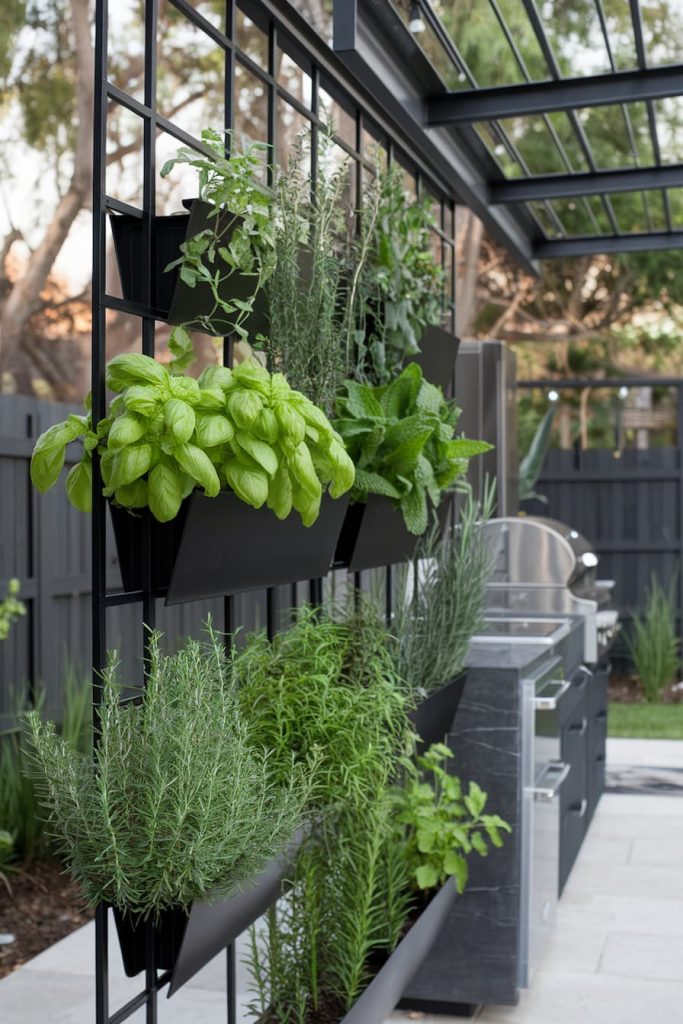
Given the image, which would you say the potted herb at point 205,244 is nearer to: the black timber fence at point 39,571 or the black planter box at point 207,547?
the black planter box at point 207,547

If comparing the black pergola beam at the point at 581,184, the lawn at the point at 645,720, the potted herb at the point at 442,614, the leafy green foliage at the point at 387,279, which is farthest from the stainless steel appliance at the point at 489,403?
the leafy green foliage at the point at 387,279

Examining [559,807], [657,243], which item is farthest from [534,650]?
[657,243]

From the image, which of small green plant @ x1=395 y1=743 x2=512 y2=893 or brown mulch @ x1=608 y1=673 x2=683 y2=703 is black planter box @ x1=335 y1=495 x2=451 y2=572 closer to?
small green plant @ x1=395 y1=743 x2=512 y2=893

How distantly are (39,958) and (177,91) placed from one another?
8114mm

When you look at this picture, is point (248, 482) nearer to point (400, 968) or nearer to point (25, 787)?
point (400, 968)

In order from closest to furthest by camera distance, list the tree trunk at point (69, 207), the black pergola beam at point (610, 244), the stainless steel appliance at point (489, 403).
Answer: the black pergola beam at point (610, 244), the stainless steel appliance at point (489, 403), the tree trunk at point (69, 207)

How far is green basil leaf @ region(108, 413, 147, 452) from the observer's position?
160 centimetres

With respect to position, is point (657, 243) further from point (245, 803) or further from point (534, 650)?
point (245, 803)

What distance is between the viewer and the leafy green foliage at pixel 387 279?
252cm

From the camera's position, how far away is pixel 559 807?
12.5 feet

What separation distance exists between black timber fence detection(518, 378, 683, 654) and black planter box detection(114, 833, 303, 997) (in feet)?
25.1

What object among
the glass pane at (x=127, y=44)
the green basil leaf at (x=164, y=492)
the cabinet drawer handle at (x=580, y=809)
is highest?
the glass pane at (x=127, y=44)

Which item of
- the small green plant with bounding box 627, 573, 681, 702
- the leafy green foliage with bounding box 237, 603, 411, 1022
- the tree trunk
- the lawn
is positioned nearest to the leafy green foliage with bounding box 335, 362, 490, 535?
the leafy green foliage with bounding box 237, 603, 411, 1022

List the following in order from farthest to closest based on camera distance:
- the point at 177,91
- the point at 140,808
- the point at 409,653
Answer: the point at 177,91 → the point at 409,653 → the point at 140,808
